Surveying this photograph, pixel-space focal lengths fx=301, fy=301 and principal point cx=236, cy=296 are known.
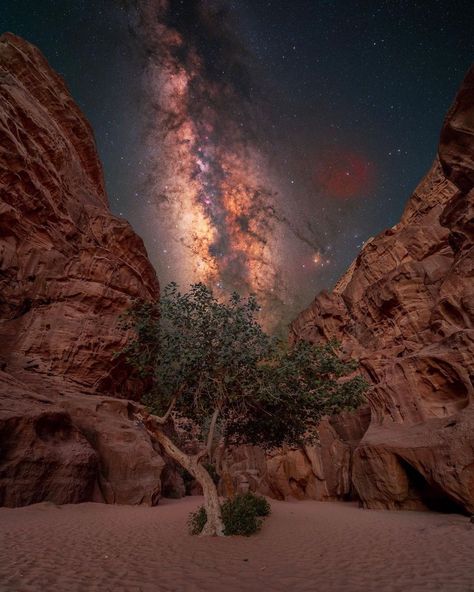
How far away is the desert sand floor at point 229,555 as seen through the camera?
587 cm

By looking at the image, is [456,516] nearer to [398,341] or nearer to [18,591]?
[18,591]

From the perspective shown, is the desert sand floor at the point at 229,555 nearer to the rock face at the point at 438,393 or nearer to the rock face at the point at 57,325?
the rock face at the point at 438,393

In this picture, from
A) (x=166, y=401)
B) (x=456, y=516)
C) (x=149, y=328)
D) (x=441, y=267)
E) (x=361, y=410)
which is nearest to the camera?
(x=456, y=516)

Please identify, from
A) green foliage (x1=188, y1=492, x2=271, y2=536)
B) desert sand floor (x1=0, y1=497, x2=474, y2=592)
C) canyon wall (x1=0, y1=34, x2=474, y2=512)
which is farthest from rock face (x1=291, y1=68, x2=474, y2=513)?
green foliage (x1=188, y1=492, x2=271, y2=536)

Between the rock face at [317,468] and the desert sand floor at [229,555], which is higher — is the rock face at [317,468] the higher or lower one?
the higher one

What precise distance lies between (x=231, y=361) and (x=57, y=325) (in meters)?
14.9

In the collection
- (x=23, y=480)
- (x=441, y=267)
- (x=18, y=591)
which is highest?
(x=441, y=267)

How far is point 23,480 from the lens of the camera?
1371cm

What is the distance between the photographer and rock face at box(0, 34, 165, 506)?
15.2 m

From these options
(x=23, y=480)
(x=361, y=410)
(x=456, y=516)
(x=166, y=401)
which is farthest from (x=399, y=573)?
(x=361, y=410)

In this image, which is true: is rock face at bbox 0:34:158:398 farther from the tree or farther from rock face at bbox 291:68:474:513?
rock face at bbox 291:68:474:513

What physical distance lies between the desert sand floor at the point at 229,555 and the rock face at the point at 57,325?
2.50 m

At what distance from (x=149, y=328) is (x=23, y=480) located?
346 inches

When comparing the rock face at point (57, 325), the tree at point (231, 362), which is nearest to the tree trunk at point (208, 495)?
the tree at point (231, 362)
